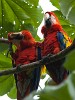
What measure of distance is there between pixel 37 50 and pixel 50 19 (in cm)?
39

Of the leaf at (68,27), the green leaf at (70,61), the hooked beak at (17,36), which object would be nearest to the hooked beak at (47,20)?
the leaf at (68,27)

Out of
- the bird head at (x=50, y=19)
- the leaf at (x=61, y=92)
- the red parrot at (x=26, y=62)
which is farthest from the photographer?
the bird head at (x=50, y=19)

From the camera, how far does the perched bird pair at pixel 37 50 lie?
6.57ft

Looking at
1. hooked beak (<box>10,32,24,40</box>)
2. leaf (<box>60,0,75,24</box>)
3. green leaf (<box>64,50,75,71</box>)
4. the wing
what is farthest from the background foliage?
green leaf (<box>64,50,75,71</box>)

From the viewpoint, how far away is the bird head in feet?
7.57

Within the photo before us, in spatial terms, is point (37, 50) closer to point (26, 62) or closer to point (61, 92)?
point (26, 62)

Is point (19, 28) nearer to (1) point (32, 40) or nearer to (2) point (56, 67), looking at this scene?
(1) point (32, 40)

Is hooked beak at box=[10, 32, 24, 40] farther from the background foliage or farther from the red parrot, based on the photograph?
the background foliage

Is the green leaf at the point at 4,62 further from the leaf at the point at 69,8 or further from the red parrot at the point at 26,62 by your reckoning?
the leaf at the point at 69,8

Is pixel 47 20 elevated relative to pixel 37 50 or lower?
elevated

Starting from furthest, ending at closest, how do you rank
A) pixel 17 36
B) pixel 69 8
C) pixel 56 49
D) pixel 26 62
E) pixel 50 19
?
pixel 50 19, pixel 17 36, pixel 26 62, pixel 56 49, pixel 69 8

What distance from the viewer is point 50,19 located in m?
2.34

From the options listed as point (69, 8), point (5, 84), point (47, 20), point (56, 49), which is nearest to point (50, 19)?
point (47, 20)

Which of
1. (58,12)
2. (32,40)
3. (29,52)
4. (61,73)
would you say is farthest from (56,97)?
(58,12)
